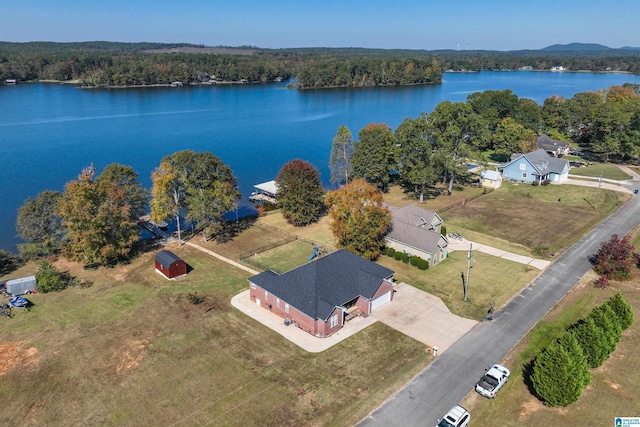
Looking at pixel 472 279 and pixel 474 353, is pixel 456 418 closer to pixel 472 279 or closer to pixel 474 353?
pixel 474 353

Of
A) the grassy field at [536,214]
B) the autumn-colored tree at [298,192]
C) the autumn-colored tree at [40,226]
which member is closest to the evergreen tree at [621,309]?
the grassy field at [536,214]

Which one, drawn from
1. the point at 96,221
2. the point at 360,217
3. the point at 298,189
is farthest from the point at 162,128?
the point at 360,217

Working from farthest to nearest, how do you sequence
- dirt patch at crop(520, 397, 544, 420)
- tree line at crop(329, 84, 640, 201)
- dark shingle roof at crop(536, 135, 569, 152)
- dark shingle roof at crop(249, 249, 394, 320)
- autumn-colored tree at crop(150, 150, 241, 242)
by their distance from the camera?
dark shingle roof at crop(536, 135, 569, 152)
tree line at crop(329, 84, 640, 201)
autumn-colored tree at crop(150, 150, 241, 242)
dark shingle roof at crop(249, 249, 394, 320)
dirt patch at crop(520, 397, 544, 420)

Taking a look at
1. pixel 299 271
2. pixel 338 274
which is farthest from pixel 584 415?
pixel 299 271

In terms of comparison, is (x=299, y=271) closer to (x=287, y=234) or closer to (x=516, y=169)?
(x=287, y=234)

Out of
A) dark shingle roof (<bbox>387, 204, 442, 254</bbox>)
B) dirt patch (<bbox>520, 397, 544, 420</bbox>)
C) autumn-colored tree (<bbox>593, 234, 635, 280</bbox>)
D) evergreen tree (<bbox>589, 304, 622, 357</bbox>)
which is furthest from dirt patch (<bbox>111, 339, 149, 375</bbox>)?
autumn-colored tree (<bbox>593, 234, 635, 280</bbox>)

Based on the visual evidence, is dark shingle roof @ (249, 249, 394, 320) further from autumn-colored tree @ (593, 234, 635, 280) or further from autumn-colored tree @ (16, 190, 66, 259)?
autumn-colored tree @ (16, 190, 66, 259)
